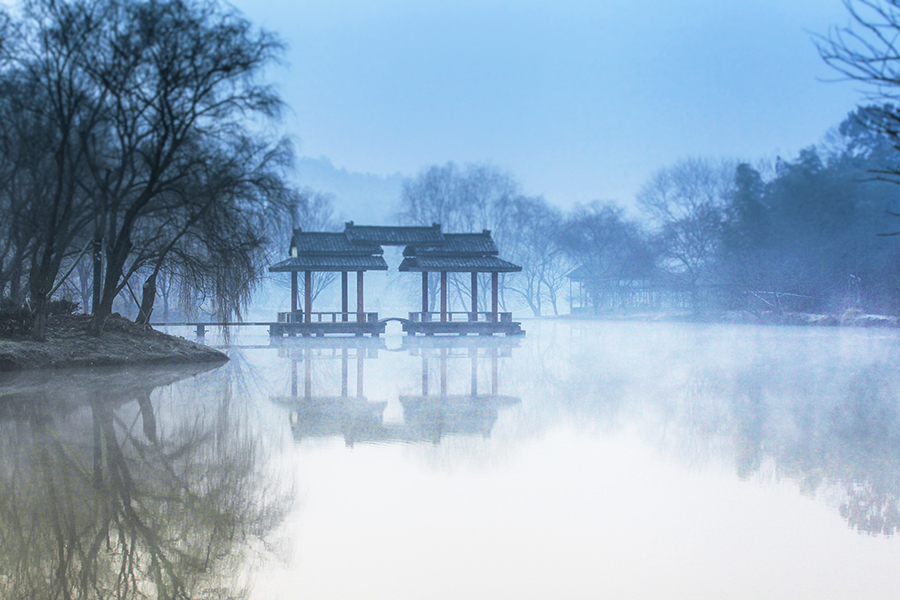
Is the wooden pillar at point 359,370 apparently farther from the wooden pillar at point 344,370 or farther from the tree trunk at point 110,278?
the tree trunk at point 110,278

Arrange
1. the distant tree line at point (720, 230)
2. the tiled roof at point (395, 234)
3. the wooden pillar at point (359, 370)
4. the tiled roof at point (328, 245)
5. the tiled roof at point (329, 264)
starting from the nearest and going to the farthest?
the wooden pillar at point (359, 370) → the tiled roof at point (329, 264) → the tiled roof at point (328, 245) → the tiled roof at point (395, 234) → the distant tree line at point (720, 230)

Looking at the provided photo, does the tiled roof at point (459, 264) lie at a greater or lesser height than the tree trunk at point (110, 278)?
greater

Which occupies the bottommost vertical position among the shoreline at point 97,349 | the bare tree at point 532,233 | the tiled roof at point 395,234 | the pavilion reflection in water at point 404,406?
the pavilion reflection in water at point 404,406

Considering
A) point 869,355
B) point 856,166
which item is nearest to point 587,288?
point 856,166

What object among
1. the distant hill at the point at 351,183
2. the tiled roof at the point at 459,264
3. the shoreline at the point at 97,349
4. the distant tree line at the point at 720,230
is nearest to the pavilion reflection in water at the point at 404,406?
the shoreline at the point at 97,349

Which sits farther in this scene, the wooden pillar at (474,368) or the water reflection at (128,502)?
the wooden pillar at (474,368)

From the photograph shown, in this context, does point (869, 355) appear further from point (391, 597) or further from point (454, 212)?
point (454, 212)

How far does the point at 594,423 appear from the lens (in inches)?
349

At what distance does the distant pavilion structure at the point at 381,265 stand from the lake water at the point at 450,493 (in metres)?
19.4

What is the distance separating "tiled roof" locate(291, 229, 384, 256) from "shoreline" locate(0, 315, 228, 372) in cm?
1228

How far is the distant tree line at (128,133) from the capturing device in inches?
384

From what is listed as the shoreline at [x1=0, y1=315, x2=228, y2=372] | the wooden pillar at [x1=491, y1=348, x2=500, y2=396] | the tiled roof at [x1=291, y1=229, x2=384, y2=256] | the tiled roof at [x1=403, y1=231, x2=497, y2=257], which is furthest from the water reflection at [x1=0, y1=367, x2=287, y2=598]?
the tiled roof at [x1=403, y1=231, x2=497, y2=257]

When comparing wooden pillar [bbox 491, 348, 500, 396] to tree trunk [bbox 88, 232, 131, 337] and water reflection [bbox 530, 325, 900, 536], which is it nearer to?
water reflection [bbox 530, 325, 900, 536]

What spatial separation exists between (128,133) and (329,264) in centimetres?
1972
